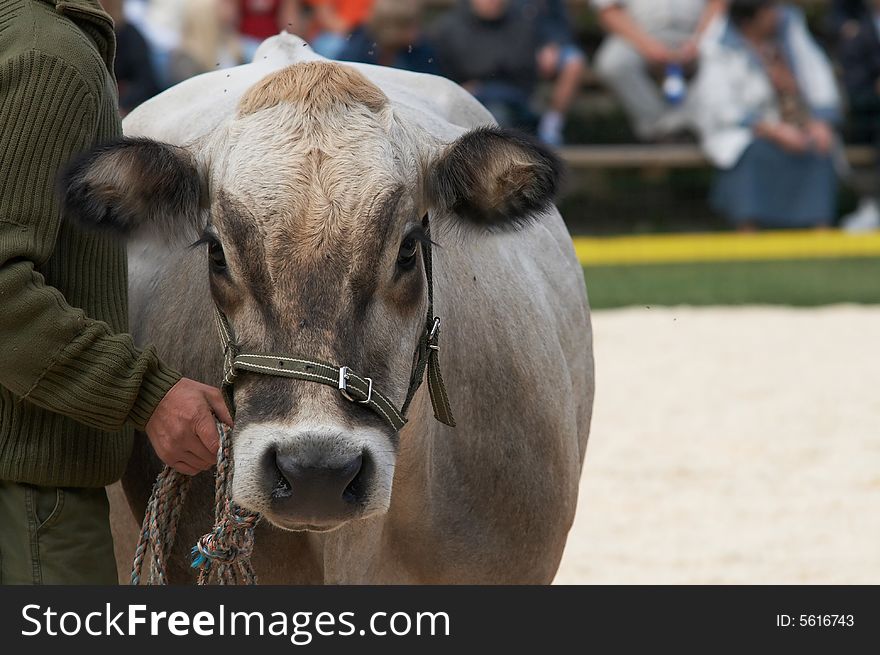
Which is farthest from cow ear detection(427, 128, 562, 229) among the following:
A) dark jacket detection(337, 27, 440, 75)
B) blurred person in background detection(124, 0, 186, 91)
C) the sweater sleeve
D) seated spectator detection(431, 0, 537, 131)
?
blurred person in background detection(124, 0, 186, 91)

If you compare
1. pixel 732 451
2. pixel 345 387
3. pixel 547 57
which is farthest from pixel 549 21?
pixel 345 387

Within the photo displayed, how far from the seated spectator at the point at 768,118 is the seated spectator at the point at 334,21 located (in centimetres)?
324

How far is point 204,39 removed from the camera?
40.3 ft

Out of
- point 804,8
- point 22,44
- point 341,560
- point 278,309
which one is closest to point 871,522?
point 341,560

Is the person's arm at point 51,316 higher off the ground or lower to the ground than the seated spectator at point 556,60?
lower

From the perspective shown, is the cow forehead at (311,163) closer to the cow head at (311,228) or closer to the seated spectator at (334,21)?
the cow head at (311,228)

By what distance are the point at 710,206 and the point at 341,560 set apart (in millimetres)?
12225

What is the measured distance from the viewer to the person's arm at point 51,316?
3027 mm

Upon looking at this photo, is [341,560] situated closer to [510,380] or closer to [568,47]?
[510,380]

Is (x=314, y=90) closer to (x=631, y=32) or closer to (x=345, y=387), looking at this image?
(x=345, y=387)

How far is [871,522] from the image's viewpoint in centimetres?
639

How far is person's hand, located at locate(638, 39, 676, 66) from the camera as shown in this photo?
1378 cm

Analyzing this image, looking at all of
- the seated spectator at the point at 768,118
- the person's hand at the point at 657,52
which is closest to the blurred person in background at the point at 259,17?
the person's hand at the point at 657,52

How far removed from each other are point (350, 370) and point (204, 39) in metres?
9.73
